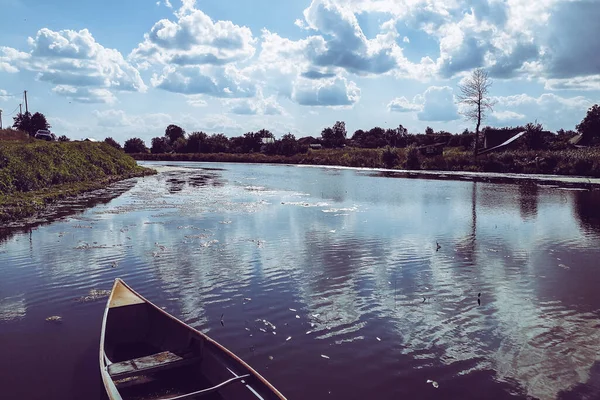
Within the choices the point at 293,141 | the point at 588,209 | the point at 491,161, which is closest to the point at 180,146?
the point at 293,141

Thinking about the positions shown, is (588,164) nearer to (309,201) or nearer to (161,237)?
(309,201)

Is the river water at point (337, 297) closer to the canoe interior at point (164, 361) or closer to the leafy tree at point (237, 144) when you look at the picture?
the canoe interior at point (164, 361)

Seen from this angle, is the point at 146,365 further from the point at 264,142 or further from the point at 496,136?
the point at 264,142

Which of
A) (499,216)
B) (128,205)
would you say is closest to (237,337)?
(499,216)

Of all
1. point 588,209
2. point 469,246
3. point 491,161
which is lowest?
point 469,246

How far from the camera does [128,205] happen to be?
33625mm

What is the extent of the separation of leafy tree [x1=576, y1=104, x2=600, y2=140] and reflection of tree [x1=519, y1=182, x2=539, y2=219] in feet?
137

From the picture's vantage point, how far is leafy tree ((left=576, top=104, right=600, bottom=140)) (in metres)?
79.9

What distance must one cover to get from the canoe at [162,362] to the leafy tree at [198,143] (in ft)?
513

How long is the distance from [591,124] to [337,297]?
84.0 meters

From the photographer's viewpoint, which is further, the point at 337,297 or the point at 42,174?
the point at 42,174

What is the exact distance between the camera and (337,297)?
13477 mm

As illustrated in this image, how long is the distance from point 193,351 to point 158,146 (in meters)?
182

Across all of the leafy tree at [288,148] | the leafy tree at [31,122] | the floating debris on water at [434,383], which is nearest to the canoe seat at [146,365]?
the floating debris on water at [434,383]
